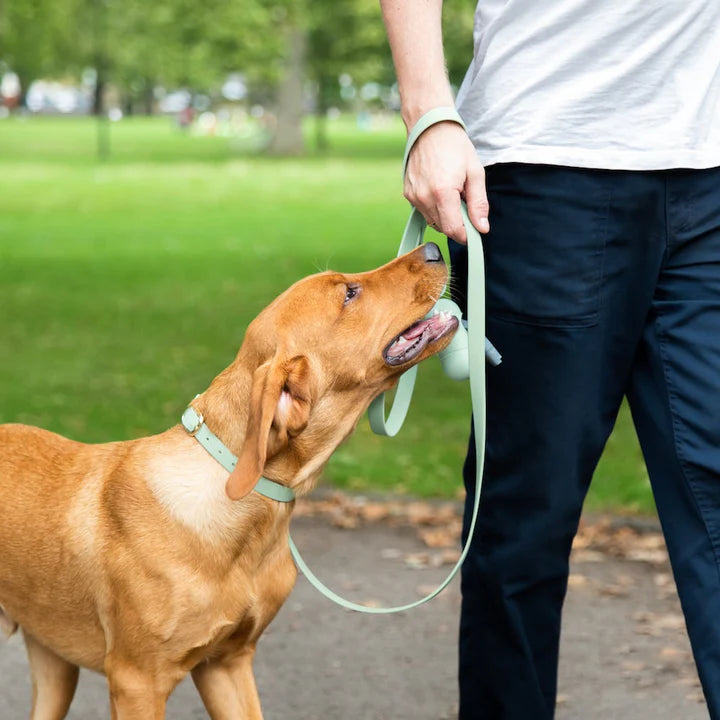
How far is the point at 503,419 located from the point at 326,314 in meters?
0.57

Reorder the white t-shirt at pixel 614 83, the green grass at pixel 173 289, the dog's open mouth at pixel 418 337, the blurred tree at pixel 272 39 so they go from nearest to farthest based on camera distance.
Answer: the white t-shirt at pixel 614 83, the dog's open mouth at pixel 418 337, the green grass at pixel 173 289, the blurred tree at pixel 272 39

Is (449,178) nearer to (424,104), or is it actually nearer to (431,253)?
(424,104)

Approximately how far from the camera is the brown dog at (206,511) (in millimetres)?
3510

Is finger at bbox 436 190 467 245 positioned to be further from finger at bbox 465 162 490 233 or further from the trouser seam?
the trouser seam

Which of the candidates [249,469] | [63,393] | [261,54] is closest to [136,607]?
[249,469]

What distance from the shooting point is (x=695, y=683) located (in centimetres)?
480

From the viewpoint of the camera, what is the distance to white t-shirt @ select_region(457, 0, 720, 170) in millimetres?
3178

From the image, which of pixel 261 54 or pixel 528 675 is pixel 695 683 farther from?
pixel 261 54

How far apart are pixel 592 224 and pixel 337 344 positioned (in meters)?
0.79

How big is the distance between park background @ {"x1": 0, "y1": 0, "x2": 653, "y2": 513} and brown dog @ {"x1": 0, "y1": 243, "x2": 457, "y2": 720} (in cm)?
80

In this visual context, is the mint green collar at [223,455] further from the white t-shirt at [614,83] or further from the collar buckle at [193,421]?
the white t-shirt at [614,83]

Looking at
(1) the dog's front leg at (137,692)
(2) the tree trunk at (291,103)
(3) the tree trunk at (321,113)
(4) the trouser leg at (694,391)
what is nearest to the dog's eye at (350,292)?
(4) the trouser leg at (694,391)

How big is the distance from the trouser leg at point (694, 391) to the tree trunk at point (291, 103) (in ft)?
140

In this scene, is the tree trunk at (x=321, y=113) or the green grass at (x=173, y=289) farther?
the tree trunk at (x=321, y=113)
